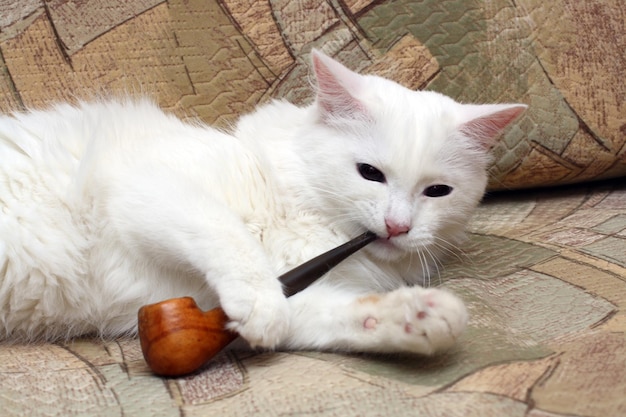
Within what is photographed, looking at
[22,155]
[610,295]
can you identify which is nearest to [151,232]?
[22,155]

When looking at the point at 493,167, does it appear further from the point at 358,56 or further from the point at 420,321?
the point at 420,321

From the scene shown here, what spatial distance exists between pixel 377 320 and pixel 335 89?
0.50 metres

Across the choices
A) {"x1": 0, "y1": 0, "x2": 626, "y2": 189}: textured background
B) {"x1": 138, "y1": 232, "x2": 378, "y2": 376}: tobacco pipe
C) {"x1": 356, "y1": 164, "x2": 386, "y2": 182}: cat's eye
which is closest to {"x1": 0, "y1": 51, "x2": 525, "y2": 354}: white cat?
{"x1": 356, "y1": 164, "x2": 386, "y2": 182}: cat's eye

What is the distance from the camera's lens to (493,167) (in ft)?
6.23

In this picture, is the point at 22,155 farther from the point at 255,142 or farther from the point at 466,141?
the point at 466,141

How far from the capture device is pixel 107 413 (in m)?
0.85

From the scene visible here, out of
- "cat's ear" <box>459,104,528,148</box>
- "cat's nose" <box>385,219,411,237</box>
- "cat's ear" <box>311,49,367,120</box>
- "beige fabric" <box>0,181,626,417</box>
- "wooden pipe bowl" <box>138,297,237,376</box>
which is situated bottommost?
"beige fabric" <box>0,181,626,417</box>

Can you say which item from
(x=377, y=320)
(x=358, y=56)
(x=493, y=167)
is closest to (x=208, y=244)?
(x=377, y=320)

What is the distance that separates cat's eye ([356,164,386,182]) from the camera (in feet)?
3.99

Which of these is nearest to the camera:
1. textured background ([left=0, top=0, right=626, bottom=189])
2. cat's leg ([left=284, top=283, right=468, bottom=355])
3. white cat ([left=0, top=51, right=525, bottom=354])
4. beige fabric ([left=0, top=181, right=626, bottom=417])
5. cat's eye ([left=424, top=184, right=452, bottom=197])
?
beige fabric ([left=0, top=181, right=626, bottom=417])

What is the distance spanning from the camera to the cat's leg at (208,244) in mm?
973

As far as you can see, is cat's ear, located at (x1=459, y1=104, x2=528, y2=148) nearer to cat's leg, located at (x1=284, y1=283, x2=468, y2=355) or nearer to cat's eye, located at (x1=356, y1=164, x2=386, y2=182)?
cat's eye, located at (x1=356, y1=164, x2=386, y2=182)

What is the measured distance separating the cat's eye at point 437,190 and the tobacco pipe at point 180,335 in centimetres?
49

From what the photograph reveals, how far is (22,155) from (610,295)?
3.95ft
